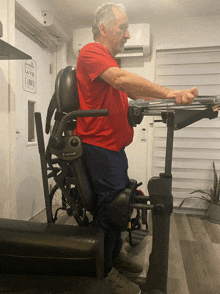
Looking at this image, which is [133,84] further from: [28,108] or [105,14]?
[28,108]

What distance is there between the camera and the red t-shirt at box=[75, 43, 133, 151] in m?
1.00

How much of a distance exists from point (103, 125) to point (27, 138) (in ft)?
3.56

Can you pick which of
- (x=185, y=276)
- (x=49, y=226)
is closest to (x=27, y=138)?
(x=49, y=226)

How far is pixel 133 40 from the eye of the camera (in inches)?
82.4

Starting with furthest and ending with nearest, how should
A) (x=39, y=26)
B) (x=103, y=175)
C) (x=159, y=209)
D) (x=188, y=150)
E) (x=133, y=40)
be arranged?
(x=188, y=150) < (x=133, y=40) < (x=39, y=26) < (x=103, y=175) < (x=159, y=209)

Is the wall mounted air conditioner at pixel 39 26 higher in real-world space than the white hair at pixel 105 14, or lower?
higher

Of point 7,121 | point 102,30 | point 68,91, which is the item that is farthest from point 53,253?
point 7,121

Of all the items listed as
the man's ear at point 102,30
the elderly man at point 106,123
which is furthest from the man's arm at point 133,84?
the man's ear at point 102,30

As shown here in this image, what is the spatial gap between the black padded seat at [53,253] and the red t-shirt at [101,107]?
1.80 ft

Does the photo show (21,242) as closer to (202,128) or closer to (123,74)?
(123,74)

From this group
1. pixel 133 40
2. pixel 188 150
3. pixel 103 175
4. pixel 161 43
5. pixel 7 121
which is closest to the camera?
pixel 103 175

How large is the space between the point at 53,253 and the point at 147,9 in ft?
6.46

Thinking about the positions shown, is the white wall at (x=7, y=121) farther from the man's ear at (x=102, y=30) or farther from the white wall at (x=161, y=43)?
the white wall at (x=161, y=43)

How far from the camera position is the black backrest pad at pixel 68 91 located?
1054mm
